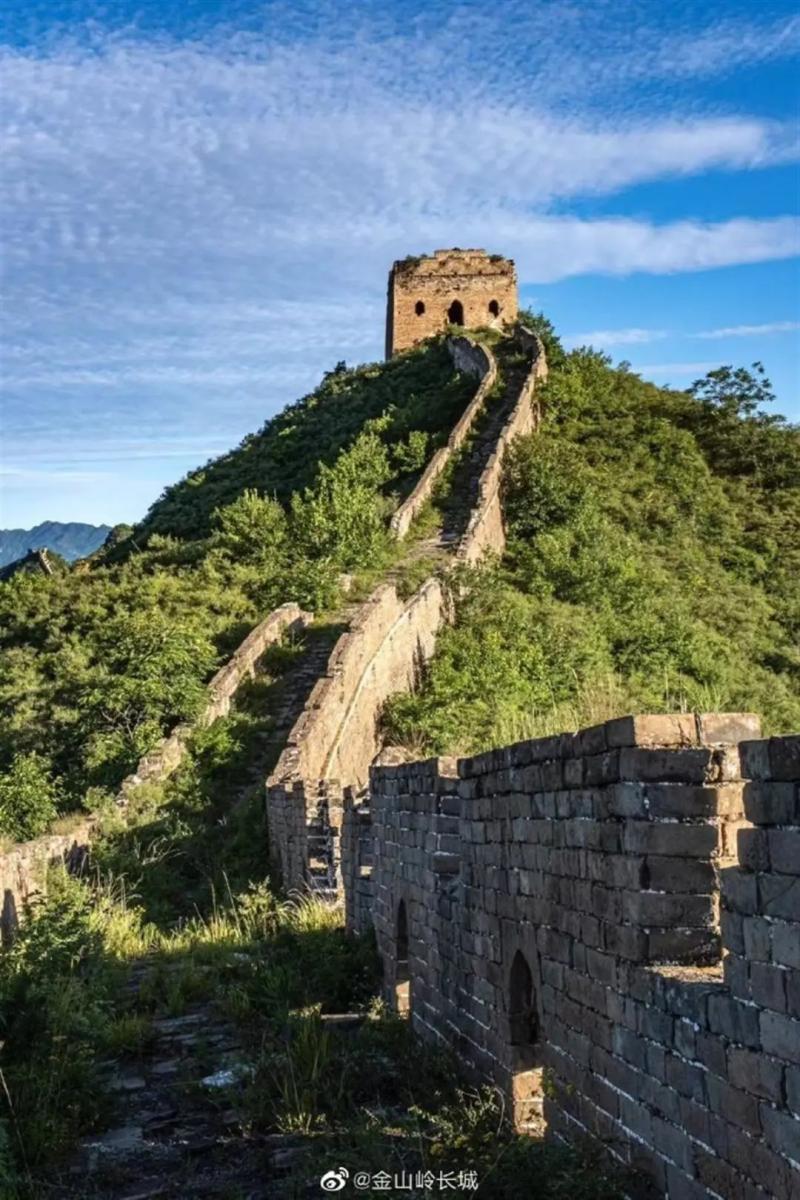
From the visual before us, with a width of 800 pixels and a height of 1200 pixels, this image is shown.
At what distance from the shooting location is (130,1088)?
8.00 m

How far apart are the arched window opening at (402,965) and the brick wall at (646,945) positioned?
1705 millimetres

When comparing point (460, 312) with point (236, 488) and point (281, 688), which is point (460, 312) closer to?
point (236, 488)

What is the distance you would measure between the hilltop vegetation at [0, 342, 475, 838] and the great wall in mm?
9812

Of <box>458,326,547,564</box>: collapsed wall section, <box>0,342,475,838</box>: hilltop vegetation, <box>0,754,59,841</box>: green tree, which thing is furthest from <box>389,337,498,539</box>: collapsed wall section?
<box>0,754,59,841</box>: green tree

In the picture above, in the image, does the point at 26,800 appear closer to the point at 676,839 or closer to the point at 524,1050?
the point at 524,1050

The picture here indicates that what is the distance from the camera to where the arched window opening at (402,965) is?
30.7 ft

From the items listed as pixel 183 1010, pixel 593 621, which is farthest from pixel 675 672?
pixel 183 1010

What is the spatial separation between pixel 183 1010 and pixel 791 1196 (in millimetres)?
6921

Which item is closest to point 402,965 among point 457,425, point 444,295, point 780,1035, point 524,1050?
point 524,1050

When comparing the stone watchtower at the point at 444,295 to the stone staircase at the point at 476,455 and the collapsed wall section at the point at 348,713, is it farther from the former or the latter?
the collapsed wall section at the point at 348,713

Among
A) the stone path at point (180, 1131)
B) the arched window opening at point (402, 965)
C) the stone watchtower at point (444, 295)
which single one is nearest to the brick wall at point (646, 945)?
the stone path at point (180, 1131)

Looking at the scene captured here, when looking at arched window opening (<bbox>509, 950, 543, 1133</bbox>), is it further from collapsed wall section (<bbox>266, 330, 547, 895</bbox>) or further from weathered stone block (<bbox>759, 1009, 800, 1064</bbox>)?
collapsed wall section (<bbox>266, 330, 547, 895</bbox>)

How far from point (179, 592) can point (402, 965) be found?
16.4 meters

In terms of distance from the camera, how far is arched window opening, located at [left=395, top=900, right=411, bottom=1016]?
936 centimetres
